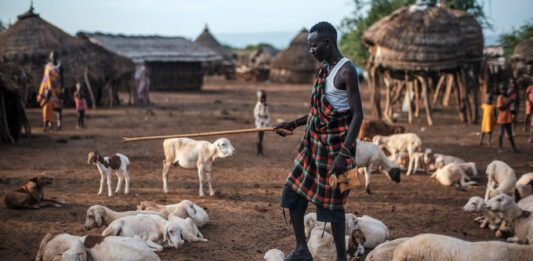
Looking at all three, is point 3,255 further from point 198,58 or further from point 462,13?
point 198,58

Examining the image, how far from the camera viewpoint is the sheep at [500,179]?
6895 mm

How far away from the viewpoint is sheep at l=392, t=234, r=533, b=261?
156 inches

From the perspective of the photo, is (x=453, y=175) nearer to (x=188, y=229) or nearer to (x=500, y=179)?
(x=500, y=179)

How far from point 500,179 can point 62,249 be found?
236 inches

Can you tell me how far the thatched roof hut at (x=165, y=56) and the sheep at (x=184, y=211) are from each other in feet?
67.2

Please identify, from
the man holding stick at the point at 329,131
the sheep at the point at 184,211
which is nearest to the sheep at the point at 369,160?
the sheep at the point at 184,211

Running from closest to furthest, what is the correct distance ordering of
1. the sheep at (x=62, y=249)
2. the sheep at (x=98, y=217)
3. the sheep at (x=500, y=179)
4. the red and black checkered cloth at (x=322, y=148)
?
the red and black checkered cloth at (x=322, y=148) → the sheep at (x=62, y=249) → the sheep at (x=98, y=217) → the sheep at (x=500, y=179)

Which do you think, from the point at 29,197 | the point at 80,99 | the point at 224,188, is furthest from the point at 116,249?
the point at 80,99

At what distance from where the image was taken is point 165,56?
2642cm

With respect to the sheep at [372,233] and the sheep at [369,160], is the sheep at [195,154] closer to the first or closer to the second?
the sheep at [369,160]

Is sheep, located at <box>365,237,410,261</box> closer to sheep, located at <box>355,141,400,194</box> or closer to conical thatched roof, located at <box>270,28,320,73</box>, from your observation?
sheep, located at <box>355,141,400,194</box>

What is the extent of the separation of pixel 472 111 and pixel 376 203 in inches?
396

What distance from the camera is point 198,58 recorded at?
2767 cm

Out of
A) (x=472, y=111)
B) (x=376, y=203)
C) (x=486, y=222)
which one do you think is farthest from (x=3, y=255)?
(x=472, y=111)
